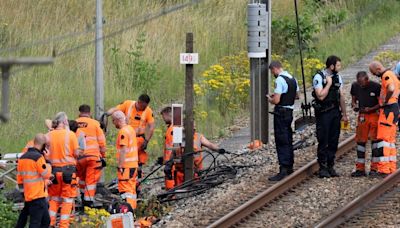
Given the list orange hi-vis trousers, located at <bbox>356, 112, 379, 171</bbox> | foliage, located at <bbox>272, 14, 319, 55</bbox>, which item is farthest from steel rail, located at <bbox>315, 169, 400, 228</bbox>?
foliage, located at <bbox>272, 14, 319, 55</bbox>

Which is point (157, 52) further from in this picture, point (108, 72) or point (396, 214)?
point (396, 214)

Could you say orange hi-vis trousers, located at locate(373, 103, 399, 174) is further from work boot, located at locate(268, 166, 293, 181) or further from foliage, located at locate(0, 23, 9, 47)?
foliage, located at locate(0, 23, 9, 47)

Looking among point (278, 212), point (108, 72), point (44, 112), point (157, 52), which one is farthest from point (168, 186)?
point (157, 52)

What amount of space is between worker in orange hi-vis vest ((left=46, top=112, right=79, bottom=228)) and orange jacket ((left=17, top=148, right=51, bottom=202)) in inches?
33.2

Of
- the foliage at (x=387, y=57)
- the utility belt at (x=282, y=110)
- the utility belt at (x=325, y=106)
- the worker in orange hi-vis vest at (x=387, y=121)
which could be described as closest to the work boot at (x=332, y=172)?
the worker in orange hi-vis vest at (x=387, y=121)

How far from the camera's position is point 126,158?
1656cm

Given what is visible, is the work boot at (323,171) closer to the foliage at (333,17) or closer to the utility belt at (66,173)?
the utility belt at (66,173)

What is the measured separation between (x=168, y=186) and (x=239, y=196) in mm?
1842

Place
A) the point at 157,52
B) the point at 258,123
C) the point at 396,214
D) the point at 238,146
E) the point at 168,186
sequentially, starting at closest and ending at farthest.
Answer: the point at 396,214, the point at 168,186, the point at 258,123, the point at 238,146, the point at 157,52

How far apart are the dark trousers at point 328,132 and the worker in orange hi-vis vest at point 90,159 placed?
3.29 meters

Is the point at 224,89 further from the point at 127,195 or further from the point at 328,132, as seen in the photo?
the point at 127,195

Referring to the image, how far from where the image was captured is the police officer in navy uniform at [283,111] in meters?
16.9

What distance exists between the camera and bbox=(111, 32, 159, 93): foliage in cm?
2702

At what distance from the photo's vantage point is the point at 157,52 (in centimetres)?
2966
